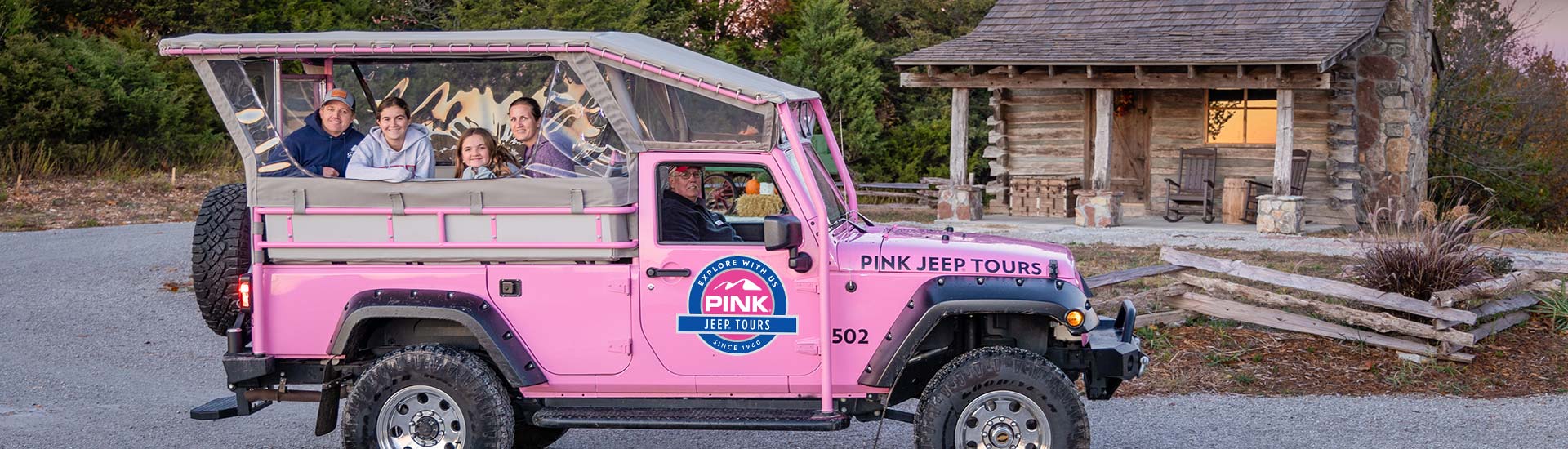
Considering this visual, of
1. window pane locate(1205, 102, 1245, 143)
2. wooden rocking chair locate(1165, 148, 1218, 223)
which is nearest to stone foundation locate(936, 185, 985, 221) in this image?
wooden rocking chair locate(1165, 148, 1218, 223)

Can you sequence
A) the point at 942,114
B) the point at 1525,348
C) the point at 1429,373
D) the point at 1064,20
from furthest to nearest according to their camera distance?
the point at 942,114, the point at 1064,20, the point at 1525,348, the point at 1429,373

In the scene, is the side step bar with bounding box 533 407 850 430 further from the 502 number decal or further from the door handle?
the door handle

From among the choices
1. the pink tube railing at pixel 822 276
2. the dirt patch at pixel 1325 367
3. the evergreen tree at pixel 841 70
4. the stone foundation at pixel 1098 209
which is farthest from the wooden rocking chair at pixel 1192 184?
the pink tube railing at pixel 822 276

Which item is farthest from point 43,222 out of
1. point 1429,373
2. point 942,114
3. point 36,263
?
point 942,114

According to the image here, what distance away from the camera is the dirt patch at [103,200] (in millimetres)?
20344

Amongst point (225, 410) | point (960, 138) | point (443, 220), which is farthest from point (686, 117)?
point (960, 138)

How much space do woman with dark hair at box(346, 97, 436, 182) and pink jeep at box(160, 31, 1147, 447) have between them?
0.28 m

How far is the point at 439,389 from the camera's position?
615cm

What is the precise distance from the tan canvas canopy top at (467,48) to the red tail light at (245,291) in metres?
0.98

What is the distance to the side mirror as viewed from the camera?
5.66 m

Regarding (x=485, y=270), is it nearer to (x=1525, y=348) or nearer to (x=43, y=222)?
(x=1525, y=348)

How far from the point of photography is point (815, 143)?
6777 mm

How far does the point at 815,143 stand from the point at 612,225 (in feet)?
4.17

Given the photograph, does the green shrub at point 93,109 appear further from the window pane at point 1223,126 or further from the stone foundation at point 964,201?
the window pane at point 1223,126
